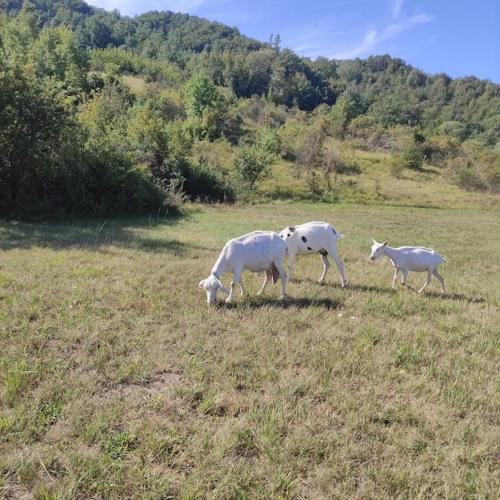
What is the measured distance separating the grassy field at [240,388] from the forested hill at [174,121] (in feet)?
36.9

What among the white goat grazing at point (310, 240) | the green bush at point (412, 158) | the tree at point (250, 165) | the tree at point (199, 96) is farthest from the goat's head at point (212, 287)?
the tree at point (199, 96)

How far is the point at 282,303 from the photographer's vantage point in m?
8.11

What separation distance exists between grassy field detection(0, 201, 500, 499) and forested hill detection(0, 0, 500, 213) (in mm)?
11251

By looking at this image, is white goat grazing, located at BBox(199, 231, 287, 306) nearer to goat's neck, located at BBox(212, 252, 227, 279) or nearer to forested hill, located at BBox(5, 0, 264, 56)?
goat's neck, located at BBox(212, 252, 227, 279)

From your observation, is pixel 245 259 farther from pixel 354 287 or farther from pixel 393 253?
pixel 393 253

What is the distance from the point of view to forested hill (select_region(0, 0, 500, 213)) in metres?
19.0

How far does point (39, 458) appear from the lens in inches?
145

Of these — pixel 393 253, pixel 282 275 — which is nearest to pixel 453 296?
pixel 393 253

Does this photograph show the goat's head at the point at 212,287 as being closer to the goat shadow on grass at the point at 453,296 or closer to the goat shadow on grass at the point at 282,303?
the goat shadow on grass at the point at 282,303

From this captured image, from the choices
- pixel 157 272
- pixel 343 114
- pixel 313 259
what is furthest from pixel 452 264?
pixel 343 114

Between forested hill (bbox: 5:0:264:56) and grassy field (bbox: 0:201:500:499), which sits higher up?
forested hill (bbox: 5:0:264:56)

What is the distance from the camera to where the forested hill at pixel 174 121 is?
749 inches

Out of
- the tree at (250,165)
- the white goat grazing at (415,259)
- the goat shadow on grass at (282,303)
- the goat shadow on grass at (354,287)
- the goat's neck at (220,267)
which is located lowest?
the goat shadow on grass at (282,303)

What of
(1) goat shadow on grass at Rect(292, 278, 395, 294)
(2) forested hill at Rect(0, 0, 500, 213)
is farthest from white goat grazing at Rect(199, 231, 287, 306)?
(2) forested hill at Rect(0, 0, 500, 213)
